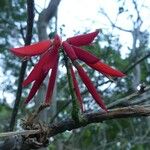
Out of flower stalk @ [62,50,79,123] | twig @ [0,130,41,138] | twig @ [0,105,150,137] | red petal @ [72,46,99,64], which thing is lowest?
twig @ [0,130,41,138]

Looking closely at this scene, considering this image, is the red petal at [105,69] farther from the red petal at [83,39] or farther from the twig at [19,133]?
the twig at [19,133]

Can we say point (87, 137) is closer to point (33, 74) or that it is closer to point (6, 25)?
point (6, 25)

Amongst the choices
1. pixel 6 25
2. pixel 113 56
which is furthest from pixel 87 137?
pixel 6 25

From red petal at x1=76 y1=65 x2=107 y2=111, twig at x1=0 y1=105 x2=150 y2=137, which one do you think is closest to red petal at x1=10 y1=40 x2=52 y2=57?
red petal at x1=76 y1=65 x2=107 y2=111

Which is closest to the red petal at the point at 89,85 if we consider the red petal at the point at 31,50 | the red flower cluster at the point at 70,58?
the red flower cluster at the point at 70,58

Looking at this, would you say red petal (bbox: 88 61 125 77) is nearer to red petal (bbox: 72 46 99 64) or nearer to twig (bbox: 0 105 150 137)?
red petal (bbox: 72 46 99 64)
